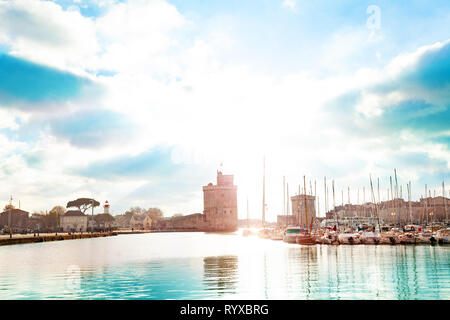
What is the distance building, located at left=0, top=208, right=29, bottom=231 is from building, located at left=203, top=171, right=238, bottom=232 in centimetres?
5330

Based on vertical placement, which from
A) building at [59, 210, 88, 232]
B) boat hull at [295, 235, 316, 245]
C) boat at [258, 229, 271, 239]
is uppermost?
building at [59, 210, 88, 232]

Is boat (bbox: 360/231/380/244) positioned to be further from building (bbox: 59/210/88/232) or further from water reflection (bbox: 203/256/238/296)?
building (bbox: 59/210/88/232)

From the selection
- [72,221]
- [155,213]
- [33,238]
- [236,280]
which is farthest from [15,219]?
[236,280]

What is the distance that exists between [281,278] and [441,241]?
27407 millimetres

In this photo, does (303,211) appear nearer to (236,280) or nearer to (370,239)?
(370,239)

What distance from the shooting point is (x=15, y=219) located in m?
102

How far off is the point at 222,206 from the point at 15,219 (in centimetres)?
5989

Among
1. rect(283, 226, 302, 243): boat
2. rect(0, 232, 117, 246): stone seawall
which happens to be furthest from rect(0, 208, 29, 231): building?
rect(283, 226, 302, 243): boat

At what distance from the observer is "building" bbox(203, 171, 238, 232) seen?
127m

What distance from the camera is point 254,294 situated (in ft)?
51.3

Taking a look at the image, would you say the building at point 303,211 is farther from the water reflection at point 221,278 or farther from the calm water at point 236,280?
the water reflection at point 221,278

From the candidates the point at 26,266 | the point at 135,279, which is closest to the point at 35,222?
the point at 26,266
